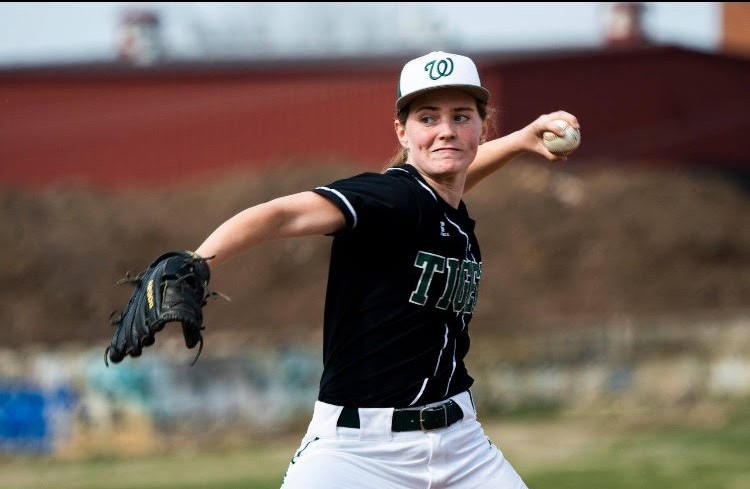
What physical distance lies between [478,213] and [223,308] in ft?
15.3

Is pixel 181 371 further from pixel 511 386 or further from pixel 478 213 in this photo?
pixel 478 213

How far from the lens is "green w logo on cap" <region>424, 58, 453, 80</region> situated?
4.43 m

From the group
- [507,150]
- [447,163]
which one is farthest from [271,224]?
[507,150]

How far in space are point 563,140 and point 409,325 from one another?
1114mm

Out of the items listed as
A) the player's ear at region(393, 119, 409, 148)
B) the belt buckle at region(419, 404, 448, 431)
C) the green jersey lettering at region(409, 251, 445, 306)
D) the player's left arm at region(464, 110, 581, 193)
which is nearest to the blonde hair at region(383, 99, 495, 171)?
the player's ear at region(393, 119, 409, 148)

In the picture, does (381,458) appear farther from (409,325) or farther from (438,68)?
(438,68)

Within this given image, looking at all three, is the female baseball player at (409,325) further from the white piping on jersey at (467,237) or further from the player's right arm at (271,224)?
the player's right arm at (271,224)

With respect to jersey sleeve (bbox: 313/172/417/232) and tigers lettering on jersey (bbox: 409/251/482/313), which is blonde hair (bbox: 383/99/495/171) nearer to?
jersey sleeve (bbox: 313/172/417/232)

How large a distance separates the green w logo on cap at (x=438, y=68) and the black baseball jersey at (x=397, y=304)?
344mm

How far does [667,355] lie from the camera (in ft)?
57.6

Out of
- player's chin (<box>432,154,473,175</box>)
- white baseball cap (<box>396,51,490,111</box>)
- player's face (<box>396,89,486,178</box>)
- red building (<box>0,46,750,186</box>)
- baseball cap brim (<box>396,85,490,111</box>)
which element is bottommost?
player's chin (<box>432,154,473,175</box>)

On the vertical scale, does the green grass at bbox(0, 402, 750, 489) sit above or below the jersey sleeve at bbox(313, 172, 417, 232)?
below

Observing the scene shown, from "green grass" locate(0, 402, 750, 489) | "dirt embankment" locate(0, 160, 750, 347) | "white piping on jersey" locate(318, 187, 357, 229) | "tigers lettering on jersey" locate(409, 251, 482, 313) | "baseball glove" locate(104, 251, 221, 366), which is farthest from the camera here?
"dirt embankment" locate(0, 160, 750, 347)

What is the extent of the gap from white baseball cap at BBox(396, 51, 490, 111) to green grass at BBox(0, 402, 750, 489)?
8.45 metres
